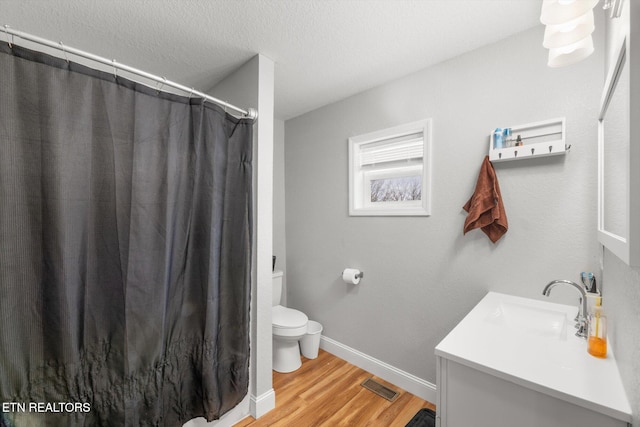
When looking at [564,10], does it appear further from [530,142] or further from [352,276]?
[352,276]

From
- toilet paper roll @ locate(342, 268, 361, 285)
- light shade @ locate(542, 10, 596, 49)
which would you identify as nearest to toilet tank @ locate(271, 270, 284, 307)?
toilet paper roll @ locate(342, 268, 361, 285)

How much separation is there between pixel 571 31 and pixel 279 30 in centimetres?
133

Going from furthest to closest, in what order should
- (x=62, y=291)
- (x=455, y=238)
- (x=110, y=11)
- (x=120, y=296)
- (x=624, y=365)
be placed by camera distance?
(x=455, y=238) < (x=110, y=11) < (x=120, y=296) < (x=62, y=291) < (x=624, y=365)

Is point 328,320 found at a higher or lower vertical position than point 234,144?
lower

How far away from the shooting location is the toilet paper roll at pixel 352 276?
7.31 ft

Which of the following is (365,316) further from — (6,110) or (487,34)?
(6,110)

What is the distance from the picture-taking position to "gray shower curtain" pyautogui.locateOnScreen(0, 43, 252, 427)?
943 millimetres

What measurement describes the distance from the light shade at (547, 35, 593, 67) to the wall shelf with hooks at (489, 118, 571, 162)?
0.53m

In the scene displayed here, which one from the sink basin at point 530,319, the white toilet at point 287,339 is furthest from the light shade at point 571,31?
the white toilet at point 287,339

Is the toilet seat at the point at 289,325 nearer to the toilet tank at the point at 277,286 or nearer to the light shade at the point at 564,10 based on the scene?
the toilet tank at the point at 277,286

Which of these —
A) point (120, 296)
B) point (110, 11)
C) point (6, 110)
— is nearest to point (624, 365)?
point (120, 296)

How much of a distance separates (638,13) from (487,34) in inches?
50.6

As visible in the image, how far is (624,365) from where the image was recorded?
0.83 metres

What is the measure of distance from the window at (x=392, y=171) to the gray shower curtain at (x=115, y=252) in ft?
3.58
